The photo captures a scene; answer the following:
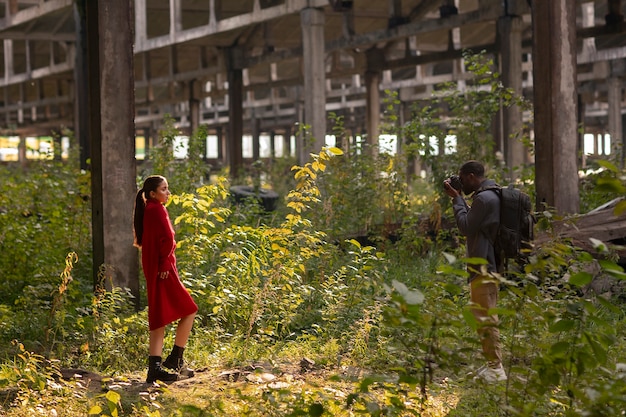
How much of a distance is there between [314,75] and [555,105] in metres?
7.37

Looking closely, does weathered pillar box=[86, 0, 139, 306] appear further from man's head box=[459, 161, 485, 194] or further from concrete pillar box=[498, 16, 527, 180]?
concrete pillar box=[498, 16, 527, 180]

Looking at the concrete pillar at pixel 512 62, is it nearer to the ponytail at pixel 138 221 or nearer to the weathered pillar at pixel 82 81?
the weathered pillar at pixel 82 81

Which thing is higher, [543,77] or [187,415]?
[543,77]

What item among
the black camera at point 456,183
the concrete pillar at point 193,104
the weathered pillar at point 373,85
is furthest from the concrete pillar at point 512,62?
the concrete pillar at point 193,104

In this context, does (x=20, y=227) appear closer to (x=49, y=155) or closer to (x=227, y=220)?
(x=227, y=220)

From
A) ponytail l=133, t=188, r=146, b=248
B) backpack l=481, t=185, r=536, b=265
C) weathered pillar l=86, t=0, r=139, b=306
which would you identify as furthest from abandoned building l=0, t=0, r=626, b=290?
backpack l=481, t=185, r=536, b=265

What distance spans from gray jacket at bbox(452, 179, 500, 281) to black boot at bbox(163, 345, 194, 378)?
7.51 ft

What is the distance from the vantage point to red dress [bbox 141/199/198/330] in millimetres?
7172

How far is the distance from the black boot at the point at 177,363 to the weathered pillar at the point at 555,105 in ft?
16.2

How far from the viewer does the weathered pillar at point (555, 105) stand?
10.6 metres

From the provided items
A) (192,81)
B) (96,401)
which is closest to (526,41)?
(192,81)

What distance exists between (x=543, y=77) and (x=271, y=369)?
510 centimetres

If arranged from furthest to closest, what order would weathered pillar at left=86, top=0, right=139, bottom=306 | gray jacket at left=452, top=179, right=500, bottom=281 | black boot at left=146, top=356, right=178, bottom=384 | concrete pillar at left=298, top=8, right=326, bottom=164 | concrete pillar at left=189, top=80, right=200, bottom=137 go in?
concrete pillar at left=189, top=80, right=200, bottom=137 → concrete pillar at left=298, top=8, right=326, bottom=164 → weathered pillar at left=86, top=0, right=139, bottom=306 → black boot at left=146, top=356, right=178, bottom=384 → gray jacket at left=452, top=179, right=500, bottom=281

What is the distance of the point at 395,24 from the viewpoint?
1959 cm
